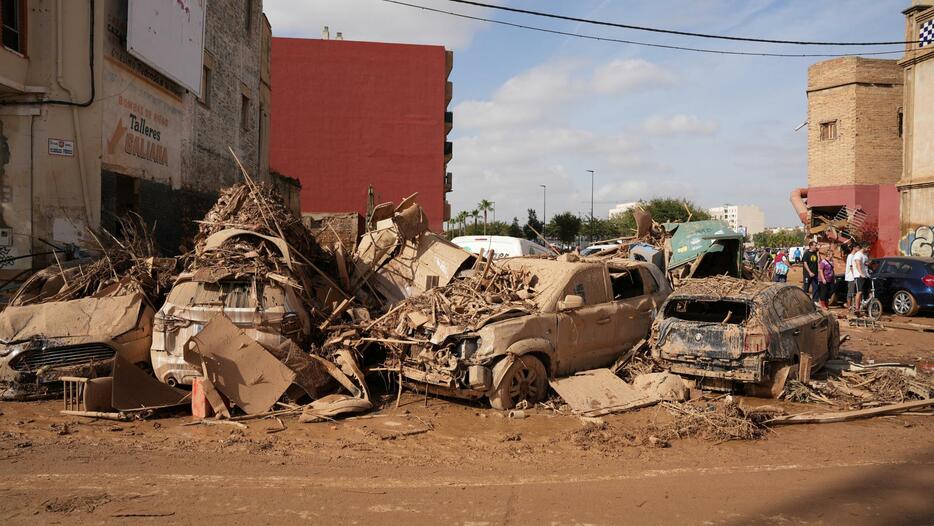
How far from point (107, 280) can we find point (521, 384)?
5.71 metres

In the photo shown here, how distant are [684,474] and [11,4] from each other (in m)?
12.8

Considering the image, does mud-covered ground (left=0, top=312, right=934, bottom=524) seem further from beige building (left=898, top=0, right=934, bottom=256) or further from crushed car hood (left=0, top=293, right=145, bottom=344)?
beige building (left=898, top=0, right=934, bottom=256)

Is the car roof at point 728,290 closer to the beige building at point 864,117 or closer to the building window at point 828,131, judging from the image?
the beige building at point 864,117

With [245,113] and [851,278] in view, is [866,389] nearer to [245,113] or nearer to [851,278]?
[851,278]

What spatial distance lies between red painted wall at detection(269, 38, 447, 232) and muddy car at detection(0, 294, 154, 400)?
33047mm

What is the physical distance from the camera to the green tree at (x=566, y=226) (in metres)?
62.5

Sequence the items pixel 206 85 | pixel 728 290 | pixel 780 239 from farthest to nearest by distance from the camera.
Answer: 1. pixel 780 239
2. pixel 206 85
3. pixel 728 290

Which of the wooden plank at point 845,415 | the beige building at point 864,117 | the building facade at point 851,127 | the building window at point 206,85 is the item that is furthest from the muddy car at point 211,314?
the beige building at point 864,117

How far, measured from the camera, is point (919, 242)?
22.9m

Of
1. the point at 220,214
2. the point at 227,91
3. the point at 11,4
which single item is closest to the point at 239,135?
the point at 227,91

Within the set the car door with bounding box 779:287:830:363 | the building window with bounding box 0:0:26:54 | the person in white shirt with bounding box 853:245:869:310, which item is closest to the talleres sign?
the building window with bounding box 0:0:26:54

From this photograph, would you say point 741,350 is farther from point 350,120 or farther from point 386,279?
point 350,120

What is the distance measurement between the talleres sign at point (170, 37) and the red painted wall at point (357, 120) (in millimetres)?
24196

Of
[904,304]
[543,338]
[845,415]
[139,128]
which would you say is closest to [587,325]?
[543,338]
